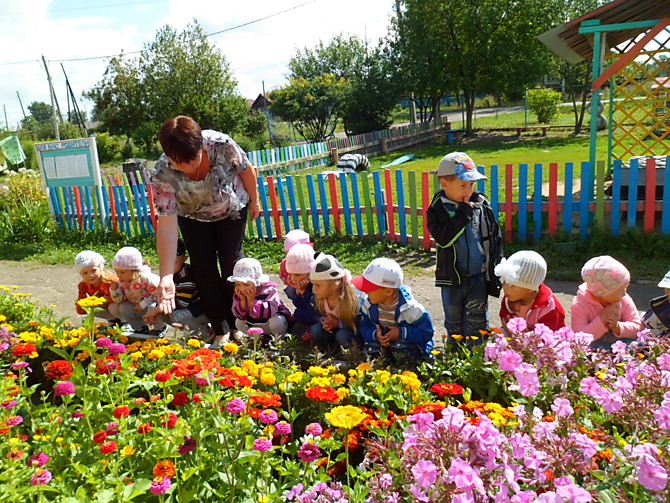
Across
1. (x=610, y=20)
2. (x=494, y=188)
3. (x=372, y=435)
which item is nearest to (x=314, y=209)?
(x=494, y=188)

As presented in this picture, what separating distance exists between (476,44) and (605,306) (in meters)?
23.0

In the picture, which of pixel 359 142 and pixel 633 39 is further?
pixel 359 142

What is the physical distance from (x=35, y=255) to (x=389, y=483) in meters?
8.82

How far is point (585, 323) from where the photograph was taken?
10.5ft

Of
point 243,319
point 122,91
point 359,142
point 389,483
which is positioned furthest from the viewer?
point 122,91

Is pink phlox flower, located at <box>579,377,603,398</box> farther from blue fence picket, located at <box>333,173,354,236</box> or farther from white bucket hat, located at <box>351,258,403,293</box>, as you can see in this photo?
blue fence picket, located at <box>333,173,354,236</box>

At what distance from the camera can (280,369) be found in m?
2.64

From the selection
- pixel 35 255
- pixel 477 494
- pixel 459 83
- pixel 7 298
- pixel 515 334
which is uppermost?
pixel 459 83

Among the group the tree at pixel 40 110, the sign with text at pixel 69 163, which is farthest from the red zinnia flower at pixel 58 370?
the tree at pixel 40 110

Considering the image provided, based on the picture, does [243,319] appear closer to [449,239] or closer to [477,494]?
[449,239]

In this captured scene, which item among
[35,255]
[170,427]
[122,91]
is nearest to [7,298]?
[170,427]

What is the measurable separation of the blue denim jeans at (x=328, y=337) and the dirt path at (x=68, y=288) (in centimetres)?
130

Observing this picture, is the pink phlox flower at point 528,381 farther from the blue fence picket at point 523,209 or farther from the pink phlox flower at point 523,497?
the blue fence picket at point 523,209

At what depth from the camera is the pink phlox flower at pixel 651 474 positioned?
3.40 feet
